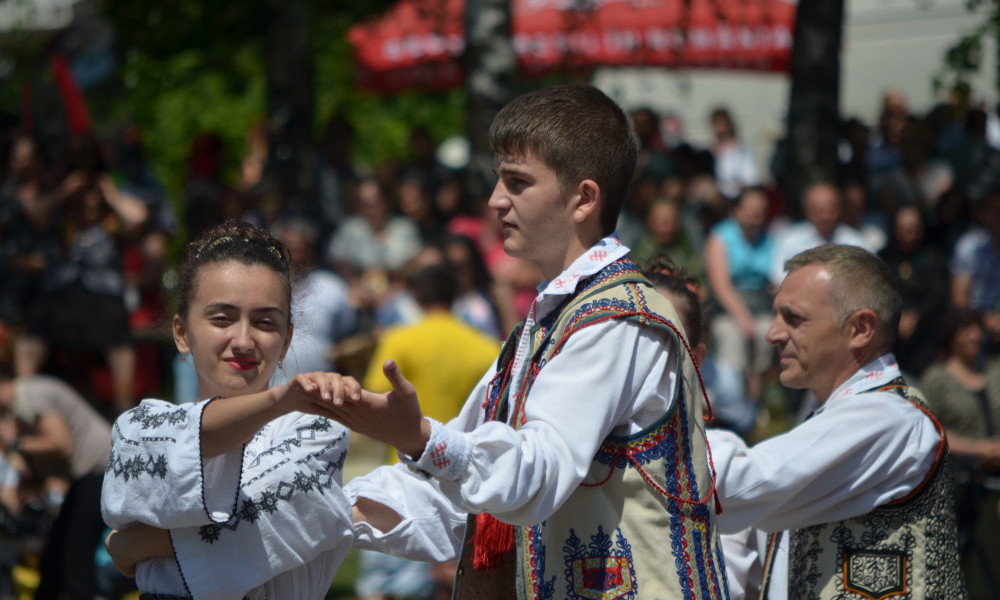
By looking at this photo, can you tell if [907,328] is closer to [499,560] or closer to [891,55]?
[499,560]

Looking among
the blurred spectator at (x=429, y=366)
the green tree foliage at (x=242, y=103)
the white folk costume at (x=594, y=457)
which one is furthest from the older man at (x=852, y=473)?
the green tree foliage at (x=242, y=103)

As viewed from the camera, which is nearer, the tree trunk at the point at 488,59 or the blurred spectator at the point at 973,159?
the blurred spectator at the point at 973,159

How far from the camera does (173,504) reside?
9.45 feet

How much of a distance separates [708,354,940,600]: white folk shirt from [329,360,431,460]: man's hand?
1.00 metres

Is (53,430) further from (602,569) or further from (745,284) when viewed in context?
(602,569)

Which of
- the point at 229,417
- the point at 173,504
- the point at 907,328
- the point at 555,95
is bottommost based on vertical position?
the point at 907,328

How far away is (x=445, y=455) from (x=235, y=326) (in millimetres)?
703

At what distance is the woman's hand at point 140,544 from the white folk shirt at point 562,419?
661 millimetres

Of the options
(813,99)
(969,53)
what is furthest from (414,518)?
(813,99)

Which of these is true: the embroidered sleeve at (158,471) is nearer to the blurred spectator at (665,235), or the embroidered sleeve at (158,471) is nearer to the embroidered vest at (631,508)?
the embroidered vest at (631,508)

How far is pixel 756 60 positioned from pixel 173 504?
1421 cm

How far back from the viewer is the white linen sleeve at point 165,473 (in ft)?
9.43

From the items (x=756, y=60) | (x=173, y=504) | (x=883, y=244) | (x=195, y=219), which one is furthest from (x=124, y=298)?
(x=756, y=60)

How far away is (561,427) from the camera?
275cm
